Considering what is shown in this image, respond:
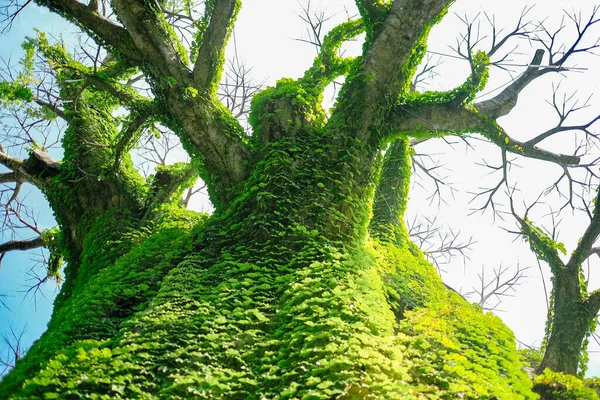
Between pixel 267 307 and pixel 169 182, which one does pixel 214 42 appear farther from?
pixel 267 307

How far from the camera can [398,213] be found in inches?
313

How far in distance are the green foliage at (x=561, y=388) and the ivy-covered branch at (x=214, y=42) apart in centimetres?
A: 558

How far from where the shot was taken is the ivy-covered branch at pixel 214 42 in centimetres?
602

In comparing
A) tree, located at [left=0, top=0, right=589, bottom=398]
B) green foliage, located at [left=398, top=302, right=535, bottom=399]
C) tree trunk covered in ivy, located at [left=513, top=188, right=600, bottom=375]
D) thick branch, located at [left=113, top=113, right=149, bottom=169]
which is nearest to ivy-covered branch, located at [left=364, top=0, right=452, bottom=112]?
tree, located at [left=0, top=0, right=589, bottom=398]

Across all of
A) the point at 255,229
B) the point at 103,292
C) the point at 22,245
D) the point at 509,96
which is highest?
the point at 509,96

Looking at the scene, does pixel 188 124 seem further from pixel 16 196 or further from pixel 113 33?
pixel 16 196

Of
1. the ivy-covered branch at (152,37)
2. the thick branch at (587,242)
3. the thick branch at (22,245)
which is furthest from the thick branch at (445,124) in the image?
the thick branch at (22,245)

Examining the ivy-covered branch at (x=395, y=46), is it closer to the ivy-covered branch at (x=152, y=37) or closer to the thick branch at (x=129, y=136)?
the ivy-covered branch at (x=152, y=37)

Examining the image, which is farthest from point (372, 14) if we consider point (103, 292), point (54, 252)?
point (54, 252)

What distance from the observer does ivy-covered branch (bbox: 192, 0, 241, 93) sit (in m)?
6.02

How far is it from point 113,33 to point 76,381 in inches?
195

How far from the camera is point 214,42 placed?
6117 mm

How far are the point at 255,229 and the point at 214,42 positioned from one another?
3.01 metres

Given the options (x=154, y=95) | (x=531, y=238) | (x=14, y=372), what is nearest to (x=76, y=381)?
(x=14, y=372)
